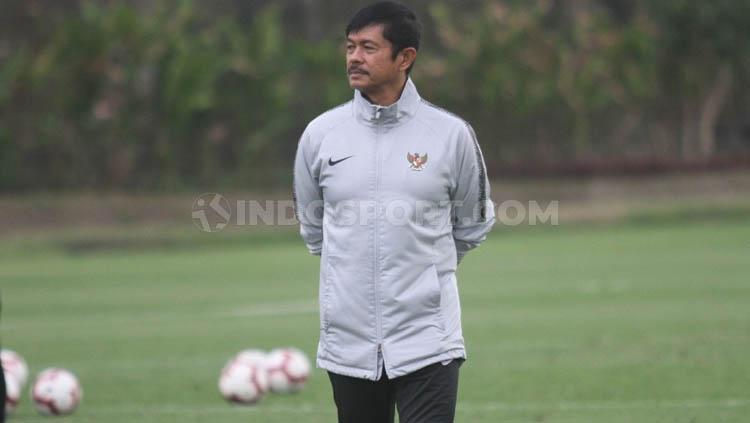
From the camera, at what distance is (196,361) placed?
1315 centimetres

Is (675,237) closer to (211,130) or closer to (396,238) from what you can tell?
(211,130)

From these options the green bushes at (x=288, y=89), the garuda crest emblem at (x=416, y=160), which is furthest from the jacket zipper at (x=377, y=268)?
the green bushes at (x=288, y=89)

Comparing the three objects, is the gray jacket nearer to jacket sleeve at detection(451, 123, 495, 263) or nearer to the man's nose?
jacket sleeve at detection(451, 123, 495, 263)

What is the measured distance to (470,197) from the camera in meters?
5.64

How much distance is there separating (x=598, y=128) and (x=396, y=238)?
121 ft

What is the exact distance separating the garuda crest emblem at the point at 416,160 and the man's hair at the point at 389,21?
378mm

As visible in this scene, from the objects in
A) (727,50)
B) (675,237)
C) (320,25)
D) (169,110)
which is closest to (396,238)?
(675,237)

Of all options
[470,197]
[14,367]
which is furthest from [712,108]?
[470,197]

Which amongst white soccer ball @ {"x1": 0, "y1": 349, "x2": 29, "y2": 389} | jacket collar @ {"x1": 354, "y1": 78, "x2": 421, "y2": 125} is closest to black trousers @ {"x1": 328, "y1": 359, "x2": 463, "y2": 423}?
jacket collar @ {"x1": 354, "y1": 78, "x2": 421, "y2": 125}

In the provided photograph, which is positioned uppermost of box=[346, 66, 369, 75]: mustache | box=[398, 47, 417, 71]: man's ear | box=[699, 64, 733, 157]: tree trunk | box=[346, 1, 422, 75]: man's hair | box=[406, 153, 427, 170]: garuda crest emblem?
box=[346, 1, 422, 75]: man's hair

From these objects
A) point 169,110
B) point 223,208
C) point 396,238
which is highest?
point 396,238

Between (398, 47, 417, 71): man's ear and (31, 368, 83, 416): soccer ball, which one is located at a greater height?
(398, 47, 417, 71): man's ear

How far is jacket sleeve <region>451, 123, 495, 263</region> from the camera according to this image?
18.1ft

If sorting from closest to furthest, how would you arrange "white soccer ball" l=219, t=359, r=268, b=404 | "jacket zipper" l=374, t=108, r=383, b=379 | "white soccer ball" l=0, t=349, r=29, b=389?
"jacket zipper" l=374, t=108, r=383, b=379
"white soccer ball" l=219, t=359, r=268, b=404
"white soccer ball" l=0, t=349, r=29, b=389
